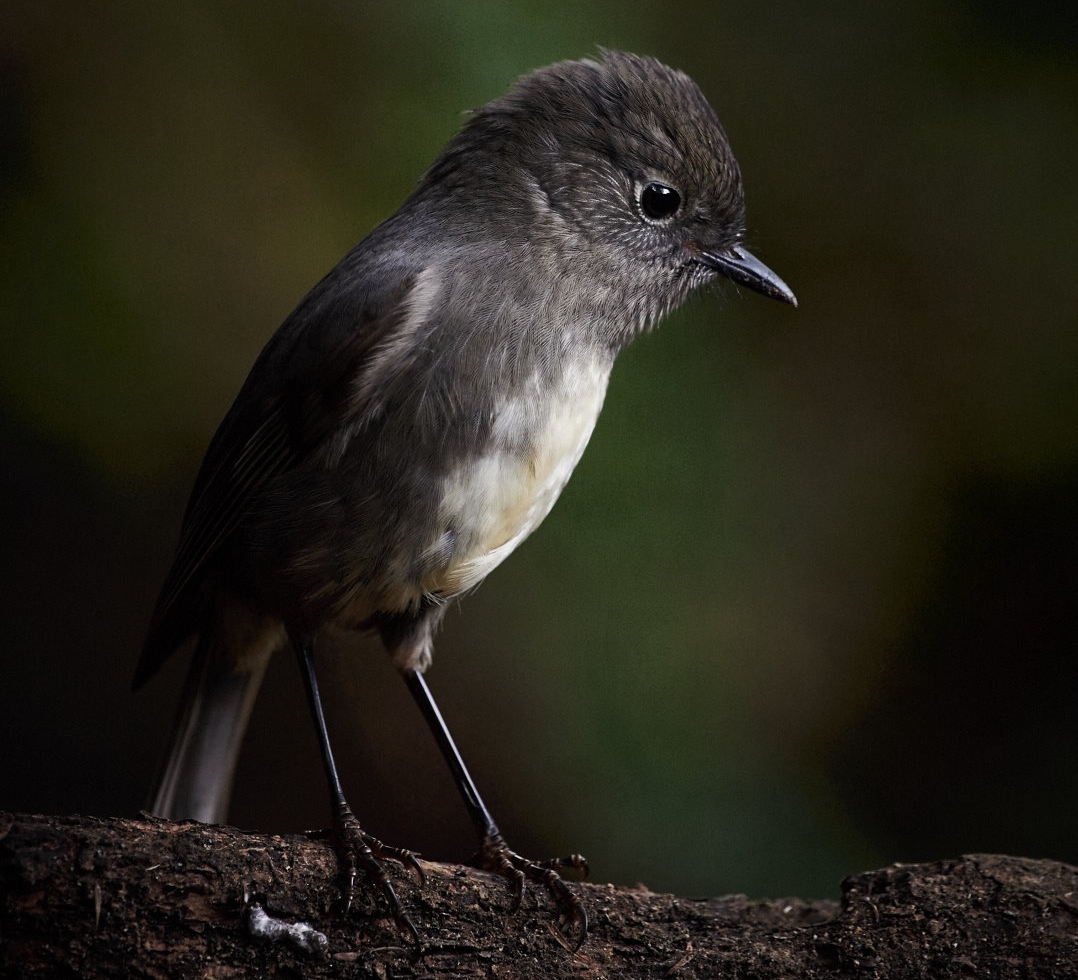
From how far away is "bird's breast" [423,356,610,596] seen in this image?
2.13 meters

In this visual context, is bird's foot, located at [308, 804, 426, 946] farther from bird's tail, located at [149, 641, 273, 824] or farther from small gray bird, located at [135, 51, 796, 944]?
bird's tail, located at [149, 641, 273, 824]

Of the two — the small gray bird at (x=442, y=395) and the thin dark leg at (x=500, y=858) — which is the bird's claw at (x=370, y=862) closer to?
the small gray bird at (x=442, y=395)

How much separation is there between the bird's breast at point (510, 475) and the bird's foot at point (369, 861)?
18.7 inches

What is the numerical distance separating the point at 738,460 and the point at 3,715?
7.01 ft

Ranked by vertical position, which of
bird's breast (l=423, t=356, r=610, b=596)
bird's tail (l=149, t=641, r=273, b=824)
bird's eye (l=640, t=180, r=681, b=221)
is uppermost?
bird's eye (l=640, t=180, r=681, b=221)

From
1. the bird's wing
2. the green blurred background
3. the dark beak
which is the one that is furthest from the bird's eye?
the green blurred background

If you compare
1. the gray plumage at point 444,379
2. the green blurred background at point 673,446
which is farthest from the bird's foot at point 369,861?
the green blurred background at point 673,446

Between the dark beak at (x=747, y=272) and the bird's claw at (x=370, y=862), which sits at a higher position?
the dark beak at (x=747, y=272)

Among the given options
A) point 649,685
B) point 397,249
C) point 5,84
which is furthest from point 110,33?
point 649,685

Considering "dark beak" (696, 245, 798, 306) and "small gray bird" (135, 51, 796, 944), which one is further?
"dark beak" (696, 245, 798, 306)

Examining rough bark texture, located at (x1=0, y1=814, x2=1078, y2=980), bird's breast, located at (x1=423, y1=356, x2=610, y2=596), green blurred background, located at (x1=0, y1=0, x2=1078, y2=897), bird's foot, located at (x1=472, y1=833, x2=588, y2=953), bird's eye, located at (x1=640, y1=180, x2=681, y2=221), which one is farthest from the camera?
green blurred background, located at (x1=0, y1=0, x2=1078, y2=897)

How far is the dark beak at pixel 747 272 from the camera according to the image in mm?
2533

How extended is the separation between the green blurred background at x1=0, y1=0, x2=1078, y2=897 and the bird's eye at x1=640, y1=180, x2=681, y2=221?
2.29 feet

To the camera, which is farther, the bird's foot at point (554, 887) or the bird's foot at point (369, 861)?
the bird's foot at point (554, 887)
